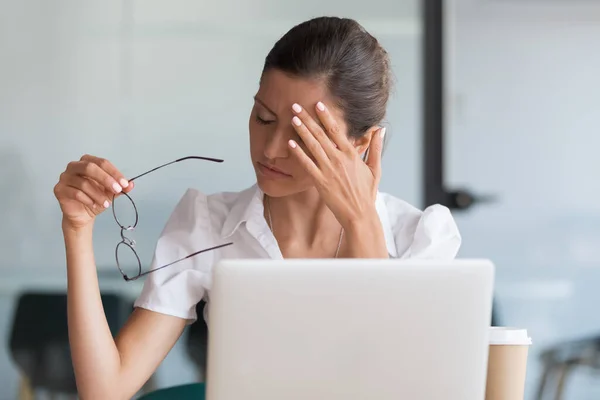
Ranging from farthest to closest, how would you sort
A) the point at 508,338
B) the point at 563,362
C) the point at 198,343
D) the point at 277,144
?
the point at 563,362
the point at 198,343
the point at 277,144
the point at 508,338

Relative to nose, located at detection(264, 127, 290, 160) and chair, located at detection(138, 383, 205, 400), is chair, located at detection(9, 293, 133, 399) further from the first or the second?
nose, located at detection(264, 127, 290, 160)

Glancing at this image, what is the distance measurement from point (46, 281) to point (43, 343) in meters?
0.18

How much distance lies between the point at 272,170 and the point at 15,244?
1.20m

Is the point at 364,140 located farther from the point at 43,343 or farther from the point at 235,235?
the point at 43,343

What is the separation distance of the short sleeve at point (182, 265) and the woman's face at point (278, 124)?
0.19 meters

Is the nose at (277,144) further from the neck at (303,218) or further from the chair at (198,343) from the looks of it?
the chair at (198,343)

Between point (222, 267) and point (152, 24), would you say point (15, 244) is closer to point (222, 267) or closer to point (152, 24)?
point (152, 24)

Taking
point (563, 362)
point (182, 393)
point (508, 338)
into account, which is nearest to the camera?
point (508, 338)

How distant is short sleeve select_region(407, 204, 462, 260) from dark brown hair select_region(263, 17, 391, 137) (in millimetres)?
223

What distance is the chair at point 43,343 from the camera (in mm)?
2428

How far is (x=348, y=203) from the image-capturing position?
4.97ft

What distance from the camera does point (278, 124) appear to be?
4.98ft

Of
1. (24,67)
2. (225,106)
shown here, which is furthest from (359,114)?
(24,67)

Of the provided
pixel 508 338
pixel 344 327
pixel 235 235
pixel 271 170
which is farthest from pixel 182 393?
pixel 344 327
